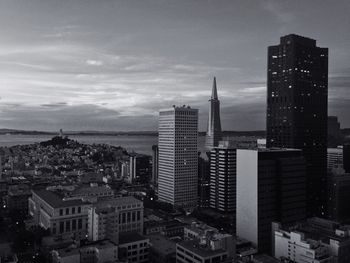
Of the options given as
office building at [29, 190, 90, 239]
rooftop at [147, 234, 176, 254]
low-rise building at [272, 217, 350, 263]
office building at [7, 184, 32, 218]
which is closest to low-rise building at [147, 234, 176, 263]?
rooftop at [147, 234, 176, 254]

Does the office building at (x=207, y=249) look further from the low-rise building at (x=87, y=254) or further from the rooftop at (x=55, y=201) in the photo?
the rooftop at (x=55, y=201)

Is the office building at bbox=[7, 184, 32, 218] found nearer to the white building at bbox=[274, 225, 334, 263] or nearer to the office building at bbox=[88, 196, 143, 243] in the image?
the office building at bbox=[88, 196, 143, 243]

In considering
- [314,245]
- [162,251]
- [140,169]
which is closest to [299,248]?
[314,245]

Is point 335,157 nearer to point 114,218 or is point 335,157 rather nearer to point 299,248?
point 299,248

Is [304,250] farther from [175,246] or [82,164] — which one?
[82,164]

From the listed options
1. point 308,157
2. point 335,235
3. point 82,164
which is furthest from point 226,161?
point 82,164

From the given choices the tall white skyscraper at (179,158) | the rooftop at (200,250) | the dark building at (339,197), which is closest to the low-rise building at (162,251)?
the rooftop at (200,250)
